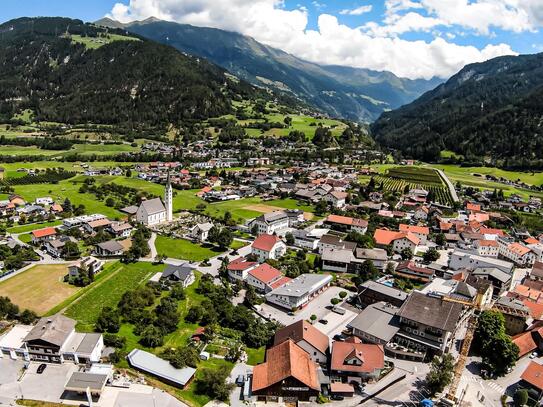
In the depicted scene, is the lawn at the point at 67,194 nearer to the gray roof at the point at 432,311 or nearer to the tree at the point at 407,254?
the tree at the point at 407,254

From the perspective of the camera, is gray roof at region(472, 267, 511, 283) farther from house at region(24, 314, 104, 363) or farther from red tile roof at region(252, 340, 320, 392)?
house at region(24, 314, 104, 363)

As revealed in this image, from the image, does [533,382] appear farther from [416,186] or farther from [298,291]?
[416,186]

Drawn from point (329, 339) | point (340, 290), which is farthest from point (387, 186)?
point (329, 339)

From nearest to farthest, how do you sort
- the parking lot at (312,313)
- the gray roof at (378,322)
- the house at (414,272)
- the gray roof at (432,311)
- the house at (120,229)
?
the gray roof at (432,311) → the gray roof at (378,322) → the parking lot at (312,313) → the house at (414,272) → the house at (120,229)

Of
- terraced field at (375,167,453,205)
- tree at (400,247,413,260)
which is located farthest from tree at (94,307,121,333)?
terraced field at (375,167,453,205)

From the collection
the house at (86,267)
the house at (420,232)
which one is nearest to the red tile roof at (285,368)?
the house at (86,267)
